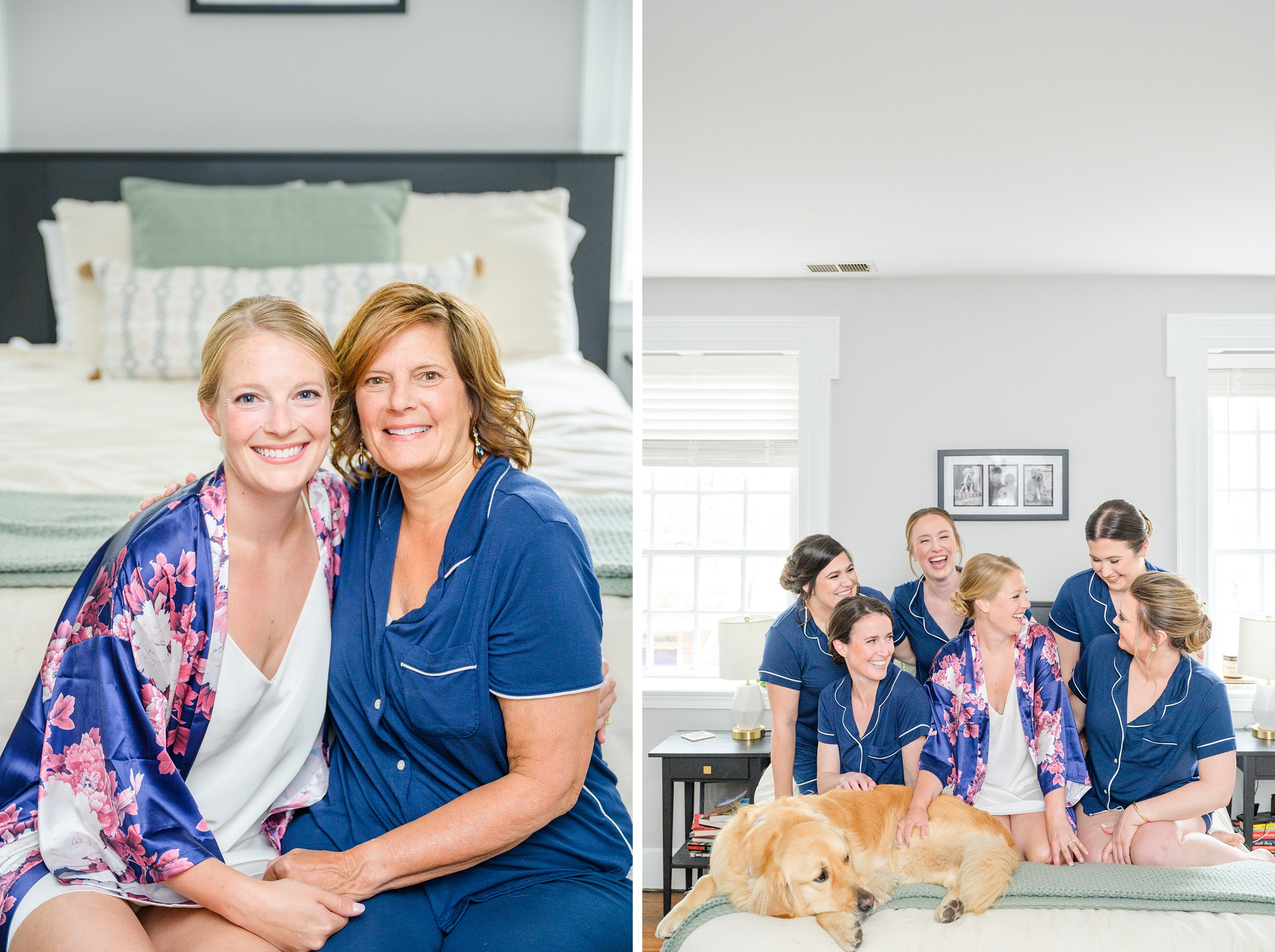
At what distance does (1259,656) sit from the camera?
3771 millimetres

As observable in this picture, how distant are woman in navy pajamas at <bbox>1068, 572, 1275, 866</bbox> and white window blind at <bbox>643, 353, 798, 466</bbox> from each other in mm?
2005

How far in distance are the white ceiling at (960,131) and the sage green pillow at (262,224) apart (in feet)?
2.67

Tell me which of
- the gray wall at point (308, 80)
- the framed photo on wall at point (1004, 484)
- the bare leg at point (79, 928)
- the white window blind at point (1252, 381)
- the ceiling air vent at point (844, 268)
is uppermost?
the gray wall at point (308, 80)

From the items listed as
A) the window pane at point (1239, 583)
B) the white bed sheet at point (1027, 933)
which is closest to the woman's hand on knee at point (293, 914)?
the white bed sheet at point (1027, 933)

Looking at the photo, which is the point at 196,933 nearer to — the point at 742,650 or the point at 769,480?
the point at 742,650

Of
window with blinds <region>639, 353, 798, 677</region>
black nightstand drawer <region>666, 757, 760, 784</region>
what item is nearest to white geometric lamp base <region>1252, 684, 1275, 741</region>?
window with blinds <region>639, 353, 798, 677</region>

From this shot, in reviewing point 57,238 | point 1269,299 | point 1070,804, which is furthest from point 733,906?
point 1269,299

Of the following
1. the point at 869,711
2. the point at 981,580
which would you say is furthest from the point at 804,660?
the point at 981,580

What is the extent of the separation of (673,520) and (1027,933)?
8.63ft

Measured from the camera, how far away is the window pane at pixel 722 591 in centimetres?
438

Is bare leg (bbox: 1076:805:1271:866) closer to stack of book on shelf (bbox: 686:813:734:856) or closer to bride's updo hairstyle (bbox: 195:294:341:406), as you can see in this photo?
stack of book on shelf (bbox: 686:813:734:856)

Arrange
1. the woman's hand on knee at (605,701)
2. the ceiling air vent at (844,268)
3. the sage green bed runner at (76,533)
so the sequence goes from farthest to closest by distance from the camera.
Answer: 1. the ceiling air vent at (844,268)
2. the sage green bed runner at (76,533)
3. the woman's hand on knee at (605,701)

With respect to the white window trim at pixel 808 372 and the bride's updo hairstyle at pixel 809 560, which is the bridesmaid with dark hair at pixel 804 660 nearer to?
the bride's updo hairstyle at pixel 809 560

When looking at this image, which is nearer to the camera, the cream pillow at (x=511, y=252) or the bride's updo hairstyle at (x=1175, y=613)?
the bride's updo hairstyle at (x=1175, y=613)
